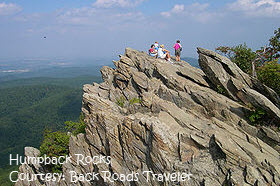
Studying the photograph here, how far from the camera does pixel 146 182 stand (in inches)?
677

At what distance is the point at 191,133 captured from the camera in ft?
55.2

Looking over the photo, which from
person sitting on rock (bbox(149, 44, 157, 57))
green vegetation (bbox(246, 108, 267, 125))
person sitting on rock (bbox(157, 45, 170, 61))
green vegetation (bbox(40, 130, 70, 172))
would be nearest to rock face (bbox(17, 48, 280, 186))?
green vegetation (bbox(246, 108, 267, 125))

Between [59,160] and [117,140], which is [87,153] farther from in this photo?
[59,160]

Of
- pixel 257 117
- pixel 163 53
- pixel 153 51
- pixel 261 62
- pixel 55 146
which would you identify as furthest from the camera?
pixel 153 51

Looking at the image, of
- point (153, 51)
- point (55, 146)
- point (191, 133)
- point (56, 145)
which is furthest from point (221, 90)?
point (56, 145)

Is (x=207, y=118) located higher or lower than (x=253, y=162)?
higher

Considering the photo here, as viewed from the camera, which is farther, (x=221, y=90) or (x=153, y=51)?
(x=153, y=51)

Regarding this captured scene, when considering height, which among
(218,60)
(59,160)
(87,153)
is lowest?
(59,160)

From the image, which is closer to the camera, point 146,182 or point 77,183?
point 146,182

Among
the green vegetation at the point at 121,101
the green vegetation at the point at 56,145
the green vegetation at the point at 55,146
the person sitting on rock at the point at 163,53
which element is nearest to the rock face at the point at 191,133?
the green vegetation at the point at 121,101

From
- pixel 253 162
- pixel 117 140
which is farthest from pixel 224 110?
pixel 117 140

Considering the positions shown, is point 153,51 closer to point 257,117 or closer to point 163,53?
point 163,53

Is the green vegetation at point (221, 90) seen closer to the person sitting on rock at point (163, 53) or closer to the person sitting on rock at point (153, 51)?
the person sitting on rock at point (163, 53)

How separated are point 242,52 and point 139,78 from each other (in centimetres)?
1850
